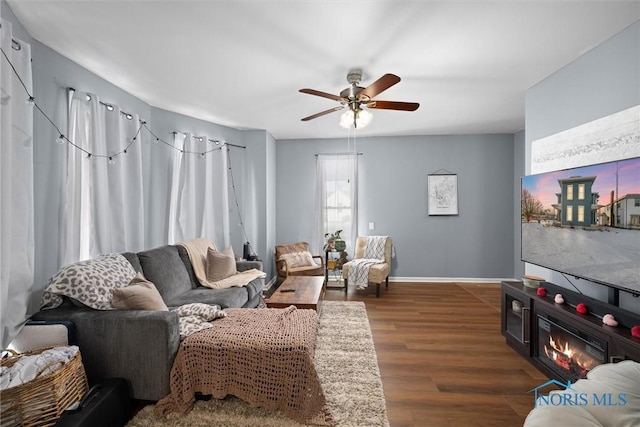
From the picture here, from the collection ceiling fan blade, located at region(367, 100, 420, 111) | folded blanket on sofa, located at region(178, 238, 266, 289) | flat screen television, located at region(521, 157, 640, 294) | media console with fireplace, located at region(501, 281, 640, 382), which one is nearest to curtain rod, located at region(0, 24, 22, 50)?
folded blanket on sofa, located at region(178, 238, 266, 289)

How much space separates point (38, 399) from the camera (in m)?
1.46

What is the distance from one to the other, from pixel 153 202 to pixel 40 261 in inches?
60.5

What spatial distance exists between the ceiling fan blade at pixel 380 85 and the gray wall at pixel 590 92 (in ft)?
5.33

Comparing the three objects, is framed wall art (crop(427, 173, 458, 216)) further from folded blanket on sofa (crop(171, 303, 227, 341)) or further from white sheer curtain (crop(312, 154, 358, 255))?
folded blanket on sofa (crop(171, 303, 227, 341))

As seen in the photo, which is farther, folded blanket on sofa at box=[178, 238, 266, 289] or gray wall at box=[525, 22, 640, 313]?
folded blanket on sofa at box=[178, 238, 266, 289]

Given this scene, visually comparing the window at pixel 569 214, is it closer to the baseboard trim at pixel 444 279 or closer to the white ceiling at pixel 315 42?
the white ceiling at pixel 315 42

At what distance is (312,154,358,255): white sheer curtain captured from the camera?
5609mm

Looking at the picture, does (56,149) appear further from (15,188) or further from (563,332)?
(563,332)

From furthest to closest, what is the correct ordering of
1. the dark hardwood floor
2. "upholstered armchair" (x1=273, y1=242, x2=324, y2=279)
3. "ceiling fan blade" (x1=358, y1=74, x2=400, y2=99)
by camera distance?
"upholstered armchair" (x1=273, y1=242, x2=324, y2=279) < "ceiling fan blade" (x1=358, y1=74, x2=400, y2=99) < the dark hardwood floor

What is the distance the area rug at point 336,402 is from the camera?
1.88 metres

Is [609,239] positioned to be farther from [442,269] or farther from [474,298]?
[442,269]

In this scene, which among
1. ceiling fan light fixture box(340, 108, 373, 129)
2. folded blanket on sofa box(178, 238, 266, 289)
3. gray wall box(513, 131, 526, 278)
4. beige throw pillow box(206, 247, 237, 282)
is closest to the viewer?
ceiling fan light fixture box(340, 108, 373, 129)

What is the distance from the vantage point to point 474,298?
4484 mm

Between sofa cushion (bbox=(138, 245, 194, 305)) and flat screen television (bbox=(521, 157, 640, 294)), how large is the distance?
3431mm
